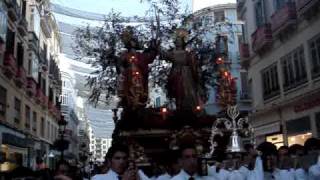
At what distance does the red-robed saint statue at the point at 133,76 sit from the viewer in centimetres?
1275

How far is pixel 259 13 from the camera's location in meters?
28.3

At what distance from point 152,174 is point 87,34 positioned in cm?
1757

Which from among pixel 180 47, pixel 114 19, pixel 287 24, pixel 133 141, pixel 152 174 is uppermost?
pixel 114 19

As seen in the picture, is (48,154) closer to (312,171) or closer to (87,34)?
(87,34)

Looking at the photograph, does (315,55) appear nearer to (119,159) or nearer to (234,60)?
(119,159)

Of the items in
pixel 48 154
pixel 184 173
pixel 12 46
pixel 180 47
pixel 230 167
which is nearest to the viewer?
pixel 184 173

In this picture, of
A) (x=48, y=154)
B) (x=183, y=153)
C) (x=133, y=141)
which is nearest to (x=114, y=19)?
(x=133, y=141)

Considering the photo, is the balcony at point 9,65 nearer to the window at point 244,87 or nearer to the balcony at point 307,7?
the balcony at point 307,7

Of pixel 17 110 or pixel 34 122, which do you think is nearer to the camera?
pixel 17 110

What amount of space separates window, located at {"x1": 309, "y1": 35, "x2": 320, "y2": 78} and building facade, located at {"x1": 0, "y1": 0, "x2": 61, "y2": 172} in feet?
43.1

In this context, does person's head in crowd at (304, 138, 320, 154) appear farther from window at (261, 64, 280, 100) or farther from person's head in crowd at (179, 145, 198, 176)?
window at (261, 64, 280, 100)

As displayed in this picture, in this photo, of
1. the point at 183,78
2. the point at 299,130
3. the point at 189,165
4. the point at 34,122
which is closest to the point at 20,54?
the point at 34,122

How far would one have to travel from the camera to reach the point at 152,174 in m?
11.2

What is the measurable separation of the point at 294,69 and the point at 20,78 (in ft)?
49.9
